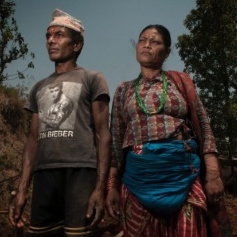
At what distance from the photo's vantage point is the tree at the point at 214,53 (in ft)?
47.1

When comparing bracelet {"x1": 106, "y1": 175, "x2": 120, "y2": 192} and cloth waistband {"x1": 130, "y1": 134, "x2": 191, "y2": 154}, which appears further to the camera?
bracelet {"x1": 106, "y1": 175, "x2": 120, "y2": 192}

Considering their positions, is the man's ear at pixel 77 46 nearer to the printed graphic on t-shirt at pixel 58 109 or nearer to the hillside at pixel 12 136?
the printed graphic on t-shirt at pixel 58 109

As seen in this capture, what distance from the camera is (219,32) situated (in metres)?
14.6

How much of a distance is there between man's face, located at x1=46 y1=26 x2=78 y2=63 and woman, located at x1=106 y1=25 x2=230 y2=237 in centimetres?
57

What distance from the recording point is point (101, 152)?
98.0 inches

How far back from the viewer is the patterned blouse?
2406mm

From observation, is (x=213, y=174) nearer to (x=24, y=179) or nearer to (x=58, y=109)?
(x=58, y=109)

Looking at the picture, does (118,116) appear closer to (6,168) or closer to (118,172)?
(118,172)

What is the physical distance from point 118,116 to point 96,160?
413 mm

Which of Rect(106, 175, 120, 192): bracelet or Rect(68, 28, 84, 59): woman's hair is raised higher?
Rect(68, 28, 84, 59): woman's hair

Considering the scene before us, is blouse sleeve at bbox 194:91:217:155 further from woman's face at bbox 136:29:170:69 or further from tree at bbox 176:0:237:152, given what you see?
tree at bbox 176:0:237:152

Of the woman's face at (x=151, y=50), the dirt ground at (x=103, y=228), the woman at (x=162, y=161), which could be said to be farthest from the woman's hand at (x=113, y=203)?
the dirt ground at (x=103, y=228)

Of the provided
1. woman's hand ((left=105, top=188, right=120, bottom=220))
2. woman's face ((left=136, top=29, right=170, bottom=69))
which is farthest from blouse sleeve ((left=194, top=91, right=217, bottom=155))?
woman's hand ((left=105, top=188, right=120, bottom=220))

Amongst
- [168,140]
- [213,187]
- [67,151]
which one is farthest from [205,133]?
[67,151]
